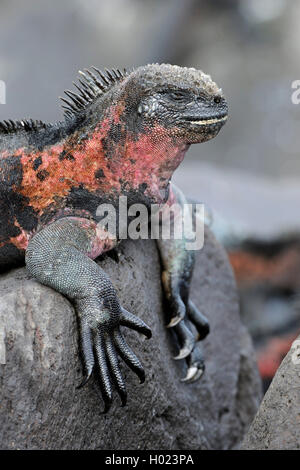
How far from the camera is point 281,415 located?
2.69 m

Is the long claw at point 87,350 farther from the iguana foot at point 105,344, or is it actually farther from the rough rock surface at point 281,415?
the rough rock surface at point 281,415

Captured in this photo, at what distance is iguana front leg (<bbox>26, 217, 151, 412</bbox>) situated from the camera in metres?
2.96

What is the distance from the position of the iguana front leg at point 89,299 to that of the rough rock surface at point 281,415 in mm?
596

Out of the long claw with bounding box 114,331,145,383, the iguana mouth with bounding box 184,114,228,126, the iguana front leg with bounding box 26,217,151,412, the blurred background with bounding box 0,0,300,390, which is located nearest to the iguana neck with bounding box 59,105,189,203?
the iguana mouth with bounding box 184,114,228,126

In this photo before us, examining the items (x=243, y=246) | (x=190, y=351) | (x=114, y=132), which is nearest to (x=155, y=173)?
(x=114, y=132)

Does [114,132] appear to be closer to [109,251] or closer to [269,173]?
[109,251]

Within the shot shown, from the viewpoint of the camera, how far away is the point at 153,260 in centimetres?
397

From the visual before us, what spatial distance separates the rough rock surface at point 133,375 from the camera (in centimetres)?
281

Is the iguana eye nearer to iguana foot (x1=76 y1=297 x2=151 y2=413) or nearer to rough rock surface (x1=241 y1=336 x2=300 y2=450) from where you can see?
iguana foot (x1=76 y1=297 x2=151 y2=413)

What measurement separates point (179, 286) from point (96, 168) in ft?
3.09

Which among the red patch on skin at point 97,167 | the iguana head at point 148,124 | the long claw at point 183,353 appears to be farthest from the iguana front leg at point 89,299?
the long claw at point 183,353

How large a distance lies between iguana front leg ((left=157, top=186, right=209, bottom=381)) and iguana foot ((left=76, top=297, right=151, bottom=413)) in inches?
32.1

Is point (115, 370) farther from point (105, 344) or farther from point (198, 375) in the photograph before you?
point (198, 375)

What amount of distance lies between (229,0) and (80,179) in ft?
31.2
